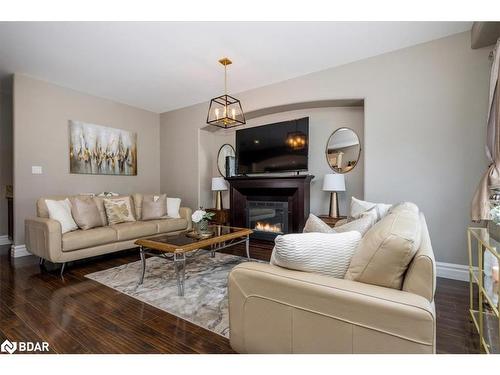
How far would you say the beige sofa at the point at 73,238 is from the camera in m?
2.81

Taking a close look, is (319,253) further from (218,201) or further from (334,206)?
(218,201)

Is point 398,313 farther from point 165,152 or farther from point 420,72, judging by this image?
point 165,152

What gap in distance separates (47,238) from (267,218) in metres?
2.97

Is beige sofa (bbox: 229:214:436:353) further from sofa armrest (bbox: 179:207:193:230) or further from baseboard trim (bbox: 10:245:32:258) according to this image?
baseboard trim (bbox: 10:245:32:258)

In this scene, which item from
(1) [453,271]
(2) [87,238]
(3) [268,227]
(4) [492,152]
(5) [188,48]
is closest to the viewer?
(4) [492,152]

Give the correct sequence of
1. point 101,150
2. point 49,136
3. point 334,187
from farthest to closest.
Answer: point 101,150 < point 49,136 < point 334,187

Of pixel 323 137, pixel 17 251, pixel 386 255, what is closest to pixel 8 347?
pixel 386 255

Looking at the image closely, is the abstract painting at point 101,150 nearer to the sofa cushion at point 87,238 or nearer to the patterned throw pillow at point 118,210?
the patterned throw pillow at point 118,210

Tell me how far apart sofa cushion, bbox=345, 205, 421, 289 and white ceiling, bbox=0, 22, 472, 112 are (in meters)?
2.32

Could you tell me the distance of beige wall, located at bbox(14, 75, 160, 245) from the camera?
3598 mm

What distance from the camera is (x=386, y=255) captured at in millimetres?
1000

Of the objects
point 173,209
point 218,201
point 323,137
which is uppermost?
point 323,137

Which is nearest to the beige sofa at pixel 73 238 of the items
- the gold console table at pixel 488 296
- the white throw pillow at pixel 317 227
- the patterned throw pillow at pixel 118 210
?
the patterned throw pillow at pixel 118 210

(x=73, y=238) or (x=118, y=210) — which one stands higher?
(x=118, y=210)
